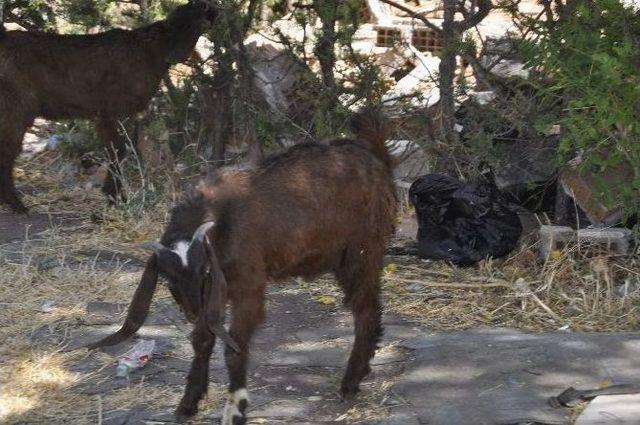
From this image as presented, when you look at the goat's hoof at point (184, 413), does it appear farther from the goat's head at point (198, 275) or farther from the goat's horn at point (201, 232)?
the goat's horn at point (201, 232)

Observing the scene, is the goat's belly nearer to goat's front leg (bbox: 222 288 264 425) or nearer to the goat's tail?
goat's front leg (bbox: 222 288 264 425)

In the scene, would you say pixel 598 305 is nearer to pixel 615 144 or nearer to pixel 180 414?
pixel 615 144

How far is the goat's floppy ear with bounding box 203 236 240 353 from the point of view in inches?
166

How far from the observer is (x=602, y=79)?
581 cm

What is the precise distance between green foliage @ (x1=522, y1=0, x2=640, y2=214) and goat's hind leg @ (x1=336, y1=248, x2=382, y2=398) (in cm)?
172

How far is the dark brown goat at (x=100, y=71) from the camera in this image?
27.6 feet

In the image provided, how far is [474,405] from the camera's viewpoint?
476 centimetres

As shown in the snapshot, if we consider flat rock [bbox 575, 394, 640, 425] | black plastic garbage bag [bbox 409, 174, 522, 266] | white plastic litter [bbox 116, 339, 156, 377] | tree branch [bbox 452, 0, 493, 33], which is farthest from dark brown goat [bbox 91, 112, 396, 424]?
tree branch [bbox 452, 0, 493, 33]

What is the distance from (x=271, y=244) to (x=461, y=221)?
2521 millimetres

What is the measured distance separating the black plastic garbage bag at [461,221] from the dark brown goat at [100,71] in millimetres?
2640

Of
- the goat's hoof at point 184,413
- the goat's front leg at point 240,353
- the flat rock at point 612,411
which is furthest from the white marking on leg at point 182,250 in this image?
the flat rock at point 612,411

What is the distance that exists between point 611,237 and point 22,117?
4850 millimetres

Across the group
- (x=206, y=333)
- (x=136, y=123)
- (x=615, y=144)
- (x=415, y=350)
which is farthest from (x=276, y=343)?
(x=136, y=123)

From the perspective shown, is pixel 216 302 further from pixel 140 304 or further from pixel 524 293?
pixel 524 293
